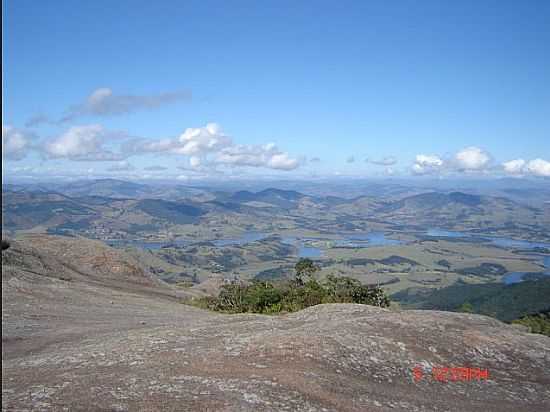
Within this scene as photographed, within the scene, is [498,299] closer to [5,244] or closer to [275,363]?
[5,244]

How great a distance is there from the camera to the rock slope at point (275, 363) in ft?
30.7

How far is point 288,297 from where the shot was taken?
3519cm

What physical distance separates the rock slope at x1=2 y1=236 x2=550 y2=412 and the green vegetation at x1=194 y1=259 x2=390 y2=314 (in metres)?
13.9

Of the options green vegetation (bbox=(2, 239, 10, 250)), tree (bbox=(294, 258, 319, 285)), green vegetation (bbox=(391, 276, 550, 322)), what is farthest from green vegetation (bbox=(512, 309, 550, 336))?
green vegetation (bbox=(2, 239, 10, 250))

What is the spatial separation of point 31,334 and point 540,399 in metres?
16.6

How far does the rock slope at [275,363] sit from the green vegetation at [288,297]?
13931mm

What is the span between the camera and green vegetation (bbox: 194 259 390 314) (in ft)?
109

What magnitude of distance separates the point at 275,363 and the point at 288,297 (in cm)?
2402

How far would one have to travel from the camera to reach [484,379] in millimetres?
12250

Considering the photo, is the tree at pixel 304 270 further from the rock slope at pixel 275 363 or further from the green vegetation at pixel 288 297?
the rock slope at pixel 275 363
